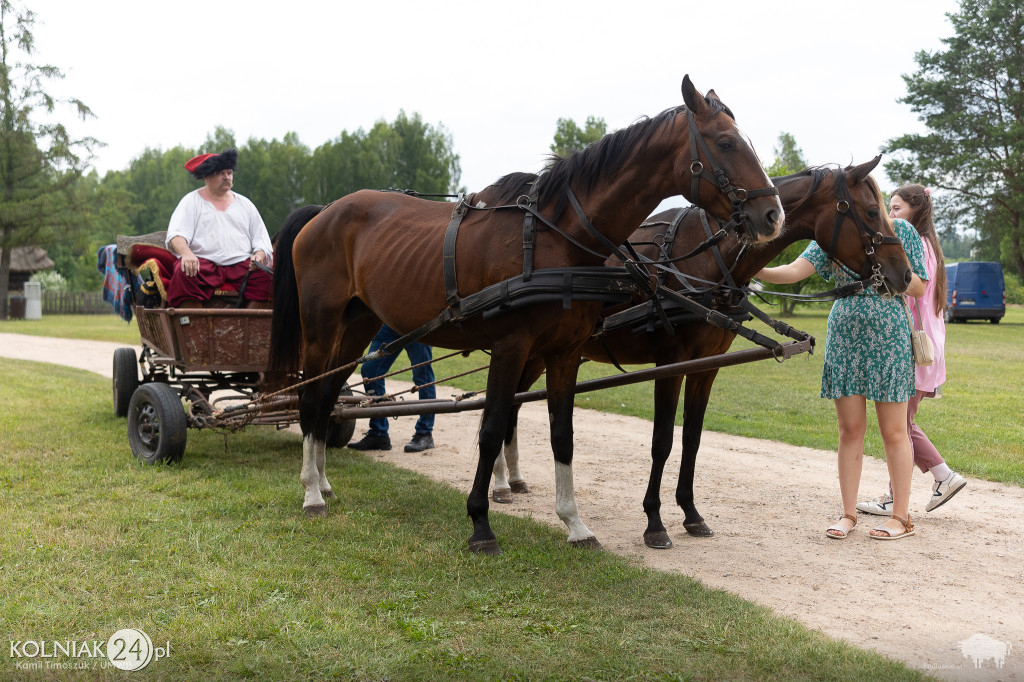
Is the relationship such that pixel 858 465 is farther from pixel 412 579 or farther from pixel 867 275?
pixel 412 579

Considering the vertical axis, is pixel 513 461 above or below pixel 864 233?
below

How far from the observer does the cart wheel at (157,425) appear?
613 cm

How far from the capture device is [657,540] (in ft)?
15.6

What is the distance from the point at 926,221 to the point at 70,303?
1749 inches

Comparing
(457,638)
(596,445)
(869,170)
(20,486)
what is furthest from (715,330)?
(20,486)

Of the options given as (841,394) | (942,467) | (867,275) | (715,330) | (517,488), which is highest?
(867,275)

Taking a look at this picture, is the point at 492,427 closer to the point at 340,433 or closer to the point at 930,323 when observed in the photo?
the point at 930,323

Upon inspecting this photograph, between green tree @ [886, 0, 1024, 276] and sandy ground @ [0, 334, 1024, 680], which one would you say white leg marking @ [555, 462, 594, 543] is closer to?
sandy ground @ [0, 334, 1024, 680]

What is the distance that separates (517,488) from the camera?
6.21 meters

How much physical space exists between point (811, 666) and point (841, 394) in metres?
2.30

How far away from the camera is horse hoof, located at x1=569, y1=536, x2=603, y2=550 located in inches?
180

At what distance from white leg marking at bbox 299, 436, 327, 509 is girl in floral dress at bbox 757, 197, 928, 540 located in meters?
3.25

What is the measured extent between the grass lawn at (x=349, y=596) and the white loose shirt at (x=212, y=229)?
1.97 m

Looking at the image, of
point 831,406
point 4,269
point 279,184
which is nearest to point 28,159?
point 4,269
